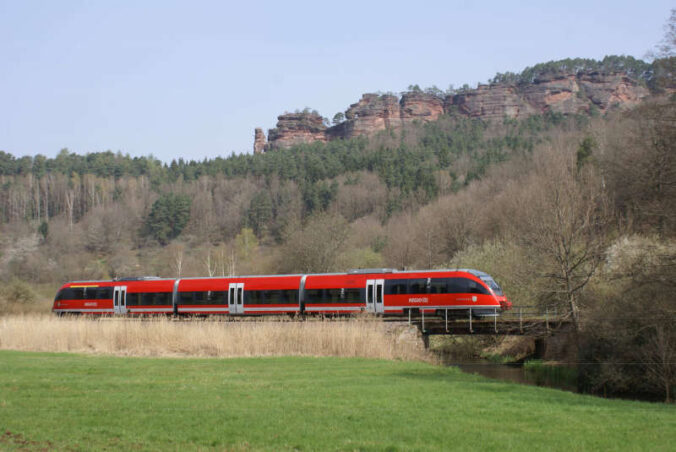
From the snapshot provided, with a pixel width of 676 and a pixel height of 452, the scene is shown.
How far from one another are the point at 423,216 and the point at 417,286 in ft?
141

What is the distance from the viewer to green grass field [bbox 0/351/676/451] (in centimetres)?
1052

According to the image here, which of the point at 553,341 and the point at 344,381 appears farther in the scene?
the point at 553,341

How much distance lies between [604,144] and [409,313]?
4012 cm

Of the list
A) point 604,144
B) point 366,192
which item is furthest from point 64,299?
point 366,192

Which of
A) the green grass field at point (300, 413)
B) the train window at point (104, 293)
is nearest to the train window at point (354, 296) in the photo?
the green grass field at point (300, 413)

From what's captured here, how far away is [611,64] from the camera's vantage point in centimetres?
19562

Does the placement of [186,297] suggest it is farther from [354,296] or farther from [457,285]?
[457,285]

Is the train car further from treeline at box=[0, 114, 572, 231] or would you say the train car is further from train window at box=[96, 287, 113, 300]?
treeline at box=[0, 114, 572, 231]

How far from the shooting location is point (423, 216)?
7575cm

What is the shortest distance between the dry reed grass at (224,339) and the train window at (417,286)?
4.31 metres

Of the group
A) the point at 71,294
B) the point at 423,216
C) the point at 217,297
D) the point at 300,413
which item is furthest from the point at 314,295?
the point at 423,216

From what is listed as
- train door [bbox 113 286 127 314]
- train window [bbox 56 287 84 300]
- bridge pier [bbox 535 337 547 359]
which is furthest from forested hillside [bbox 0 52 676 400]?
train door [bbox 113 286 127 314]

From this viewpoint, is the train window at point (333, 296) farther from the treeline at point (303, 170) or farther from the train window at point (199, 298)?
the treeline at point (303, 170)

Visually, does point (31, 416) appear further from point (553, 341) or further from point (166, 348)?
point (553, 341)
